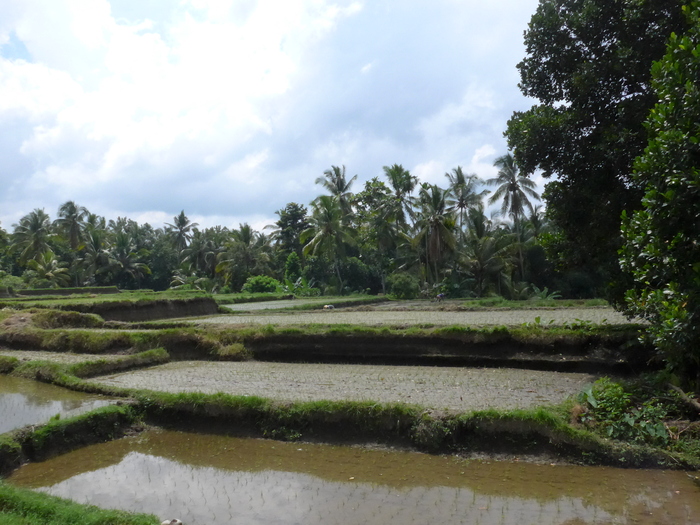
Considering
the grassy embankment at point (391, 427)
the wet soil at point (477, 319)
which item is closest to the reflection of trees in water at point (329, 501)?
the grassy embankment at point (391, 427)

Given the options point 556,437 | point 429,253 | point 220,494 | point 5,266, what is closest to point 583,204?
point 556,437

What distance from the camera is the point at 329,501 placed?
466 centimetres

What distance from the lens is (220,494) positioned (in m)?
4.91

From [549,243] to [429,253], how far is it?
19.9m

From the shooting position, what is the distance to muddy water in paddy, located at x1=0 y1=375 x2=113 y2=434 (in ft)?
23.7

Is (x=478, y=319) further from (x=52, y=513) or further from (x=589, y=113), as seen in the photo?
(x=52, y=513)

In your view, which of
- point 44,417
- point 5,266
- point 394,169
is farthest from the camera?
point 5,266

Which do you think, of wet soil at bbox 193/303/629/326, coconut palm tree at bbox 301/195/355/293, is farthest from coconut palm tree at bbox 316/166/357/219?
wet soil at bbox 193/303/629/326

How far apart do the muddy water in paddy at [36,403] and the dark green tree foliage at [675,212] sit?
24.0 ft

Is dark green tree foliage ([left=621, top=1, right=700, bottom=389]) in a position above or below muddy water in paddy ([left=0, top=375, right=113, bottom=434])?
above

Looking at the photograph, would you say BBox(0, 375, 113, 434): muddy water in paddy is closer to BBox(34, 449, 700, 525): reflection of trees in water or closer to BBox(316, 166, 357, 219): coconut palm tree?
BBox(34, 449, 700, 525): reflection of trees in water

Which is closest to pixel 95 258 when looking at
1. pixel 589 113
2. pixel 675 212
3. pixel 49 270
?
pixel 49 270

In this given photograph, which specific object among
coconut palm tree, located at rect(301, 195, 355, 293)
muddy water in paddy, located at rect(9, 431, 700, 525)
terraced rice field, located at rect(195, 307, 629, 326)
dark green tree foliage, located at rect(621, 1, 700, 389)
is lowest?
muddy water in paddy, located at rect(9, 431, 700, 525)

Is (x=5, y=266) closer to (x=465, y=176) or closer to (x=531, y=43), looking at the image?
(x=465, y=176)
